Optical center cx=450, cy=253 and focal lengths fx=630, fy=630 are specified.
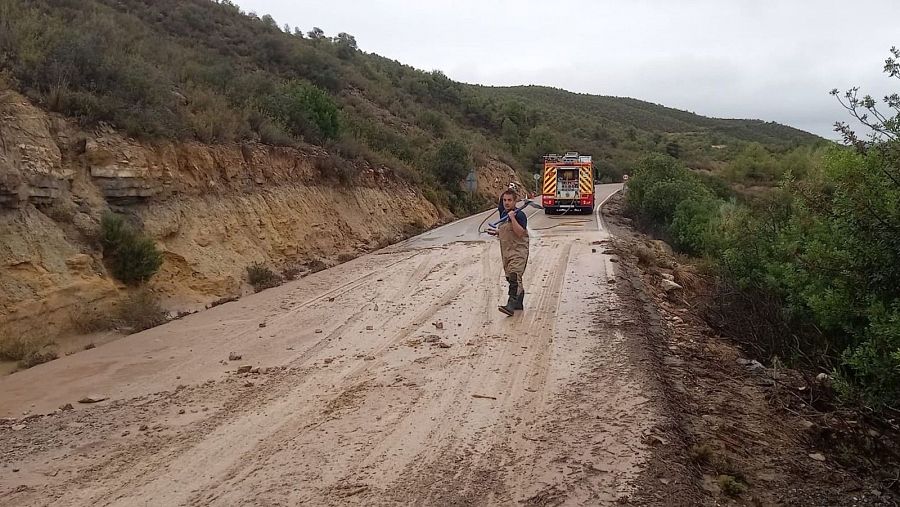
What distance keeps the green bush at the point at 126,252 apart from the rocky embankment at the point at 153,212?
177 millimetres

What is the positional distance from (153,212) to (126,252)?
75.8 inches

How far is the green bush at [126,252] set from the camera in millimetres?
10242

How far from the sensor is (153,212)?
12047 millimetres

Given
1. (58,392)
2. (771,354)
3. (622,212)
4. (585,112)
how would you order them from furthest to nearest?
1. (585,112)
2. (622,212)
3. (771,354)
4. (58,392)

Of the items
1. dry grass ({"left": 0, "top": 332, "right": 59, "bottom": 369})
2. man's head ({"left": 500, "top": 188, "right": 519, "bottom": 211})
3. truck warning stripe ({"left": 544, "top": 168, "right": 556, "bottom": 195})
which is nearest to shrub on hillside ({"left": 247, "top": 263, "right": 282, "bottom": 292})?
dry grass ({"left": 0, "top": 332, "right": 59, "bottom": 369})

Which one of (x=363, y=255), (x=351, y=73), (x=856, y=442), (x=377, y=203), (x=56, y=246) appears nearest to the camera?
(x=856, y=442)

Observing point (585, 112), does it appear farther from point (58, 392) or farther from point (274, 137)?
point (58, 392)

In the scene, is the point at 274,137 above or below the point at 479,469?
above

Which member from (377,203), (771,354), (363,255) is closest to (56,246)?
(363,255)

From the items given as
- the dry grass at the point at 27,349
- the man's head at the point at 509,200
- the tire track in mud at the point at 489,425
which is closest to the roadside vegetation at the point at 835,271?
the tire track in mud at the point at 489,425

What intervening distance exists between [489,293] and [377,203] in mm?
10757

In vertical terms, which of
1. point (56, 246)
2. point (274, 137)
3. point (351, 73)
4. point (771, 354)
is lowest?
point (771, 354)

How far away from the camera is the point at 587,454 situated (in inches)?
189

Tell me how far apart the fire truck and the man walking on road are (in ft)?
59.3
